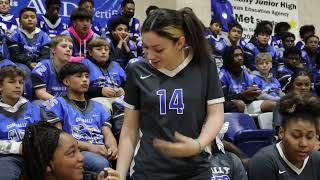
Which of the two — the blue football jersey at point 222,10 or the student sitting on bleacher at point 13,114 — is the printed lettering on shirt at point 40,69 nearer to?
the student sitting on bleacher at point 13,114

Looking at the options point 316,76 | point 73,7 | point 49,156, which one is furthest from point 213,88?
point 316,76

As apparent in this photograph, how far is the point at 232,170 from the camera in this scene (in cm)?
324

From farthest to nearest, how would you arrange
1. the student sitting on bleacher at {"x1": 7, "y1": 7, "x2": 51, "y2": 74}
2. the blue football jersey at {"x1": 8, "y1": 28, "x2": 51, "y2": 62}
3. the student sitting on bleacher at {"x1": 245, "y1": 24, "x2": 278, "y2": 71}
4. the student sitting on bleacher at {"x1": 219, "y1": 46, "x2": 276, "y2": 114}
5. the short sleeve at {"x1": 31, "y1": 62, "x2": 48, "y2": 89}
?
1. the student sitting on bleacher at {"x1": 245, "y1": 24, "x2": 278, "y2": 71}
2. the student sitting on bleacher at {"x1": 219, "y1": 46, "x2": 276, "y2": 114}
3. the blue football jersey at {"x1": 8, "y1": 28, "x2": 51, "y2": 62}
4. the student sitting on bleacher at {"x1": 7, "y1": 7, "x2": 51, "y2": 74}
5. the short sleeve at {"x1": 31, "y1": 62, "x2": 48, "y2": 89}

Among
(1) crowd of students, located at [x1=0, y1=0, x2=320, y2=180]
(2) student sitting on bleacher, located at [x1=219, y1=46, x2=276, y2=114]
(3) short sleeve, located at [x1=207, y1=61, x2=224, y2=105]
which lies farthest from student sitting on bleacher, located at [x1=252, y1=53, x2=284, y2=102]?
(3) short sleeve, located at [x1=207, y1=61, x2=224, y2=105]

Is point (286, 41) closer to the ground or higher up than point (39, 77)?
higher up

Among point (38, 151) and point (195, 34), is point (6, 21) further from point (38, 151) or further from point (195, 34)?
point (195, 34)

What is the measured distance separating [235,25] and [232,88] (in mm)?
1959

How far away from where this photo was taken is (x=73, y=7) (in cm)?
724

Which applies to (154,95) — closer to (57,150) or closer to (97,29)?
(57,150)

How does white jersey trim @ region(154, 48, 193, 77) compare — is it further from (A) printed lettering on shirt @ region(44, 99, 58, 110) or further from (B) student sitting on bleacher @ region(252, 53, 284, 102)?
(B) student sitting on bleacher @ region(252, 53, 284, 102)

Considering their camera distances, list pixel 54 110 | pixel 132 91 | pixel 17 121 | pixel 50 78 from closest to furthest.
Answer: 1. pixel 132 91
2. pixel 17 121
3. pixel 54 110
4. pixel 50 78

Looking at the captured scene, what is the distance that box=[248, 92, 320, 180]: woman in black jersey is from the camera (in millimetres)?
2391

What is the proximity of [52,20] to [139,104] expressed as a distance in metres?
4.94

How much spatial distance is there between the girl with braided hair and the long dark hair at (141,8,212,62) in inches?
20.7
